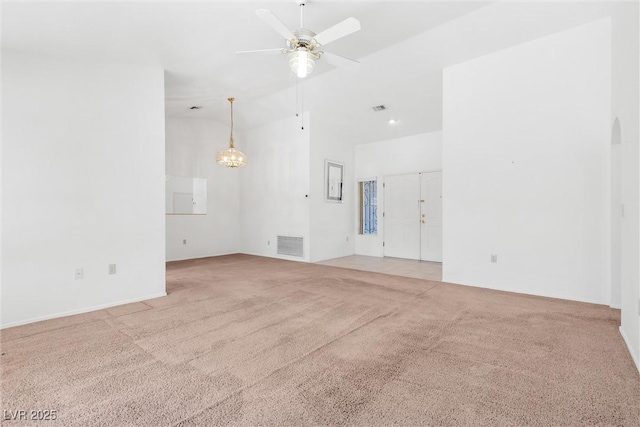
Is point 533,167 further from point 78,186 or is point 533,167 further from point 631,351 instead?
point 78,186

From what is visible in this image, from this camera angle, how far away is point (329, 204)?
7.41 metres

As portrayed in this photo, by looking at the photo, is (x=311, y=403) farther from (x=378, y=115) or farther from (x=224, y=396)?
(x=378, y=115)

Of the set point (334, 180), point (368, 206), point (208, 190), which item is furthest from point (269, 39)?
point (368, 206)

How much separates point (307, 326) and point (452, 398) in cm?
148

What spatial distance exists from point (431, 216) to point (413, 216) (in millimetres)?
427

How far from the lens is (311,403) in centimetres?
178

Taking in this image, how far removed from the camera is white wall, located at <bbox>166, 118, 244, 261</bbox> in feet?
23.5

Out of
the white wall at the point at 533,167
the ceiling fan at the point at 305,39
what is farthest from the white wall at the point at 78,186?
the white wall at the point at 533,167

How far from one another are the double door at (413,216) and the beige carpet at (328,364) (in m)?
3.09

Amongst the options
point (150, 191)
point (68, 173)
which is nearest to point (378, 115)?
point (150, 191)

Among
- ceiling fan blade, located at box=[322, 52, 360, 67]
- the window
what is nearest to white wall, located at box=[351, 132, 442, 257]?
the window

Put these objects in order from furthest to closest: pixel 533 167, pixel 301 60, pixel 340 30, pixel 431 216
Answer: pixel 431 216
pixel 533 167
pixel 301 60
pixel 340 30

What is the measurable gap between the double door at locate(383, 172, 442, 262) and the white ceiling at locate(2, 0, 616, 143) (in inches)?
69.9

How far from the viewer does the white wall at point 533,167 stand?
3.64 metres
